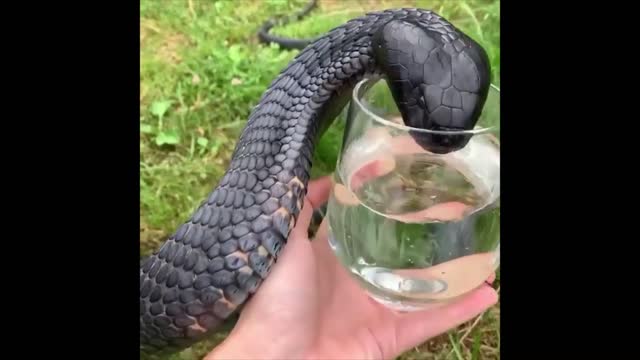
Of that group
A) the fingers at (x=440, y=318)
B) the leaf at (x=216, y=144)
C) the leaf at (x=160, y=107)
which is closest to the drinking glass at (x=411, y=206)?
the fingers at (x=440, y=318)

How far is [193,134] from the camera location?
5.81 feet

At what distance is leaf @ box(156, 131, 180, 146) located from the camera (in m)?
1.73

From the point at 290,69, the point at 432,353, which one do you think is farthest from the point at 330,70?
the point at 432,353

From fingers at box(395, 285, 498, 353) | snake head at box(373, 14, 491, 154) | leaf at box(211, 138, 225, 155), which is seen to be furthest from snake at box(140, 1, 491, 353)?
leaf at box(211, 138, 225, 155)

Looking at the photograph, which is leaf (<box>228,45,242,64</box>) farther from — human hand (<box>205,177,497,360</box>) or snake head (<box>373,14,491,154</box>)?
snake head (<box>373,14,491,154</box>)

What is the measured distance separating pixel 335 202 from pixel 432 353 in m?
0.45

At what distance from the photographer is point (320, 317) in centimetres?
120

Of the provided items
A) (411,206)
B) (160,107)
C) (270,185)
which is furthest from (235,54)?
(411,206)

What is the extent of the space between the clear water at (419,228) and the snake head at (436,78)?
0.11 metres

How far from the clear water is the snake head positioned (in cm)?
11

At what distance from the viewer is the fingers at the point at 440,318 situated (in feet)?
3.99

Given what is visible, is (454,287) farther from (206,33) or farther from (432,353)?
(206,33)

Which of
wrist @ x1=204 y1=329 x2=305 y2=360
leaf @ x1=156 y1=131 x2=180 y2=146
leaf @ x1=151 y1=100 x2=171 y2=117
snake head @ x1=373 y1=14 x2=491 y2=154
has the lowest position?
wrist @ x1=204 y1=329 x2=305 y2=360

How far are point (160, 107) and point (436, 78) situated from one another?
0.98m
